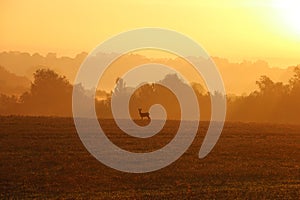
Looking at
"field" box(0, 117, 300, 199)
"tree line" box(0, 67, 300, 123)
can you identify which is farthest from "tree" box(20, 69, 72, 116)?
"field" box(0, 117, 300, 199)

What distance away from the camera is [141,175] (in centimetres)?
4066

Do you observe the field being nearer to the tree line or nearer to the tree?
the tree line

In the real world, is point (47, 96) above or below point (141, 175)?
above

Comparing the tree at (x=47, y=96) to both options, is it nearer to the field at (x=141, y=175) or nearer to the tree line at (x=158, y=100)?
the tree line at (x=158, y=100)

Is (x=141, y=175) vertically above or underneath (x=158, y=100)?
underneath

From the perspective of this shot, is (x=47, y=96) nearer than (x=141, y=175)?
No

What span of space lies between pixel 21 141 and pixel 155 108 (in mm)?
91398

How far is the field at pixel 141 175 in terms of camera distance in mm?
34844

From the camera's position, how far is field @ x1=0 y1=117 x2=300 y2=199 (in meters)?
34.8

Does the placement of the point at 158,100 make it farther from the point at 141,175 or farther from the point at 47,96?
the point at 141,175

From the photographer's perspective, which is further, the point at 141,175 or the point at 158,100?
the point at 158,100

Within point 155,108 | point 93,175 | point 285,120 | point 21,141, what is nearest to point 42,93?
point 155,108

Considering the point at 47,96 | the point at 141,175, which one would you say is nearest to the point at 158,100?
the point at 47,96

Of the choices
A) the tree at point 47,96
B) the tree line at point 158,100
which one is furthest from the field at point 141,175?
the tree at point 47,96
